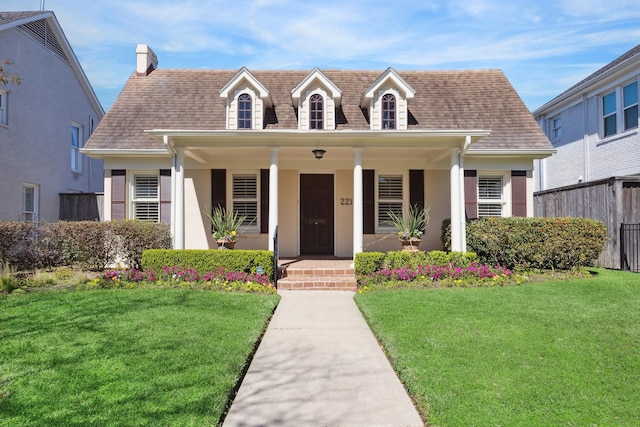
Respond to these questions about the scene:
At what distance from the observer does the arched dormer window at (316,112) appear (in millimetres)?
11805

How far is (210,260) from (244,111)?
4791 mm

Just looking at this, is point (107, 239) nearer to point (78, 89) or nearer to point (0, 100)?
point (0, 100)

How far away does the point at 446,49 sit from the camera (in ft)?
41.7

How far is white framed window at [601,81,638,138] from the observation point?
13.4 metres

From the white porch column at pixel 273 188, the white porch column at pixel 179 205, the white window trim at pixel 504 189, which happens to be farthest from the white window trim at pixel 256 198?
the white window trim at pixel 504 189

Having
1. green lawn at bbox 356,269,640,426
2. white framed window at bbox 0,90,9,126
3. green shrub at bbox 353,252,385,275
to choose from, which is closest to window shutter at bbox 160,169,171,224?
white framed window at bbox 0,90,9,126

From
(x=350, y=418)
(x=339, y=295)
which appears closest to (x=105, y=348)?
(x=350, y=418)

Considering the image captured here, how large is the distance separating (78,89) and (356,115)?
11.6 m

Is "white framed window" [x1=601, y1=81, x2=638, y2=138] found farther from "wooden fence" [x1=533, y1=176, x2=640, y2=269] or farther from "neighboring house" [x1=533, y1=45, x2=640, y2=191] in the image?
"wooden fence" [x1=533, y1=176, x2=640, y2=269]

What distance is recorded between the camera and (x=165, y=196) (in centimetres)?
1160

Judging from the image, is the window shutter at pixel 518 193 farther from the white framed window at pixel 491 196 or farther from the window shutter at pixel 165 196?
the window shutter at pixel 165 196

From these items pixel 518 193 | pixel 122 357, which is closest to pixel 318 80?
pixel 518 193

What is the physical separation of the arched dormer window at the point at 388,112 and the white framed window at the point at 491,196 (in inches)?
119

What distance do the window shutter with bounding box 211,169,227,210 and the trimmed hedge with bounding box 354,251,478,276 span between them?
4.62m
